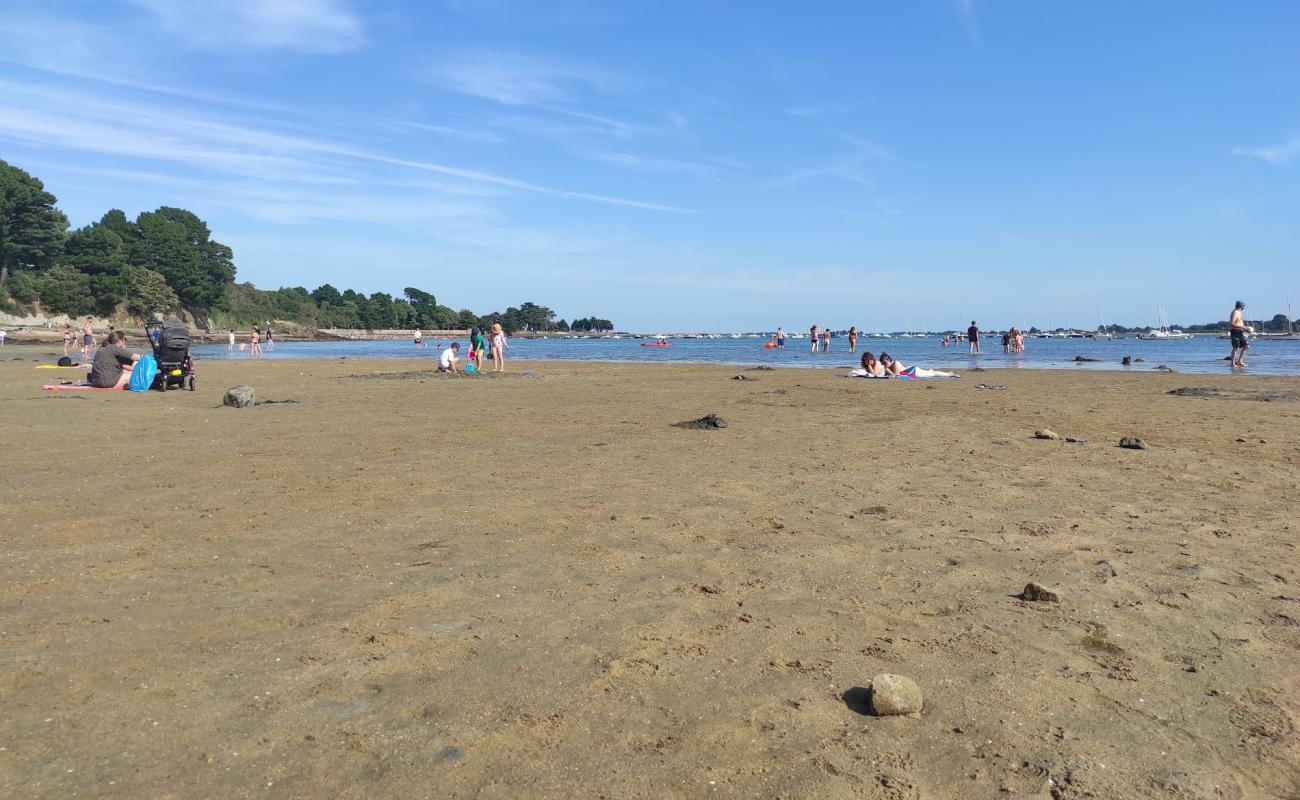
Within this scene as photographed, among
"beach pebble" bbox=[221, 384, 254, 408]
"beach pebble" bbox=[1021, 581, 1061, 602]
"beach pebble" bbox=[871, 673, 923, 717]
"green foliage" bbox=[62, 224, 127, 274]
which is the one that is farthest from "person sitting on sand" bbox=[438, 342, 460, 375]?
"green foliage" bbox=[62, 224, 127, 274]

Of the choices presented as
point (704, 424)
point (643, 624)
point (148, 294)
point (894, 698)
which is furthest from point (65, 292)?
point (894, 698)

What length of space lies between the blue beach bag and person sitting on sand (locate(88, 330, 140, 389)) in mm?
160

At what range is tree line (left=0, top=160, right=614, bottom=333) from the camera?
95438 mm

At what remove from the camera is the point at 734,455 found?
8.99 metres

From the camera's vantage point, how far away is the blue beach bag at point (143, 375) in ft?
55.2

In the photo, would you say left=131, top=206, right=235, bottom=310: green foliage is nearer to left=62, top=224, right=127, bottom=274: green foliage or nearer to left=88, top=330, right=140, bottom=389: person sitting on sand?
left=62, top=224, right=127, bottom=274: green foliage

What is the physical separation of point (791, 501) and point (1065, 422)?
7.51 meters

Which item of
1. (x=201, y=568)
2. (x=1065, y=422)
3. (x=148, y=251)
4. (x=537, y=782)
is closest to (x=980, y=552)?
(x=537, y=782)

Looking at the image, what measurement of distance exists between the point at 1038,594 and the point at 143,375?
1782 centimetres

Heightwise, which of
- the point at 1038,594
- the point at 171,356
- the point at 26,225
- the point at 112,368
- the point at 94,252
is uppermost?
the point at 26,225

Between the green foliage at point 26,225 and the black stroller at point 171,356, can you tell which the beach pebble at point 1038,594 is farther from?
the green foliage at point 26,225

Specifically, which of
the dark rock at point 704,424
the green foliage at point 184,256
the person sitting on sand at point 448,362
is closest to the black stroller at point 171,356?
the person sitting on sand at point 448,362

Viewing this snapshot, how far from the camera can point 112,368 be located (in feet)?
55.6

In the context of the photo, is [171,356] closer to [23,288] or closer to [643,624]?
[643,624]
